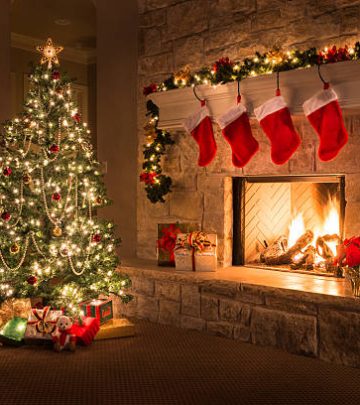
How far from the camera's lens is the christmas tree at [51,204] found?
11.9 ft

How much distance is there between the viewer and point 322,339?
3.12 m

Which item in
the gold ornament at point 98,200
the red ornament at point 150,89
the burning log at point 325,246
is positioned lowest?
the burning log at point 325,246

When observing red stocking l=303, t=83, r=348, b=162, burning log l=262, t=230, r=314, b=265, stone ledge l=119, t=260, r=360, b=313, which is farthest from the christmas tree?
red stocking l=303, t=83, r=348, b=162

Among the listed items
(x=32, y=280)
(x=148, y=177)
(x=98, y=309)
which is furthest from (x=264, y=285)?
(x=32, y=280)

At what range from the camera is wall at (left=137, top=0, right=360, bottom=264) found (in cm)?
346

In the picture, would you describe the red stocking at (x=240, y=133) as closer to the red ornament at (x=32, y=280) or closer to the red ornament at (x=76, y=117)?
the red ornament at (x=76, y=117)

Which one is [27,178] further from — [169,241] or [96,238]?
[169,241]

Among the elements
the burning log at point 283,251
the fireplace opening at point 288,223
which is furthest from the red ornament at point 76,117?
the burning log at point 283,251

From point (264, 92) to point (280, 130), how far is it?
1.03ft

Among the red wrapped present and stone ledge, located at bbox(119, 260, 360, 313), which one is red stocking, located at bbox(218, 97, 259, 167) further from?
the red wrapped present

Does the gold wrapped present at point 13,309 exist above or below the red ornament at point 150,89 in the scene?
below

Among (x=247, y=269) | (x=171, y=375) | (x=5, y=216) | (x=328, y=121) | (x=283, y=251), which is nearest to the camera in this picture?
(x=171, y=375)

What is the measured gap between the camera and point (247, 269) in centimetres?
395

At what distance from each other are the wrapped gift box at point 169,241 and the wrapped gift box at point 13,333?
43.8 inches
